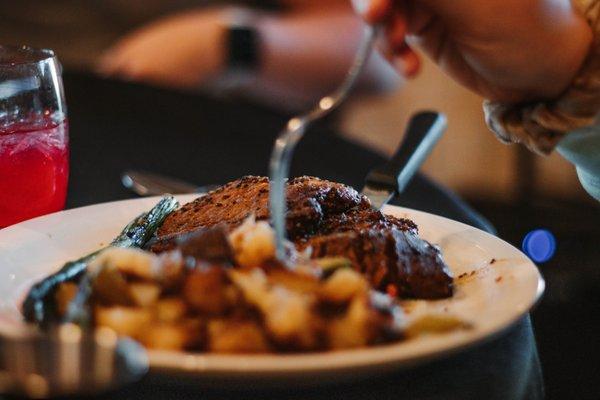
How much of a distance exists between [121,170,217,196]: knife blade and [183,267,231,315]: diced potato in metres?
0.69

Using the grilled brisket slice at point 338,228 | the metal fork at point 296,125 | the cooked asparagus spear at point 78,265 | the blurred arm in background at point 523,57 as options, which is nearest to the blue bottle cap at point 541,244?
the blurred arm in background at point 523,57

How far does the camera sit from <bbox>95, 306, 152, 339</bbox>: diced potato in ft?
2.53

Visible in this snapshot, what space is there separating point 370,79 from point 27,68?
222 cm

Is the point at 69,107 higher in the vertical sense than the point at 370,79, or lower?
higher

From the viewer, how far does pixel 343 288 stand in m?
0.79

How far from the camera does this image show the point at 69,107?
205 centimetres

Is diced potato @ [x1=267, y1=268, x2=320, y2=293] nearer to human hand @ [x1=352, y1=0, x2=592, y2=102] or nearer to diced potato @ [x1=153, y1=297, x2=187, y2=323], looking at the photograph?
diced potato @ [x1=153, y1=297, x2=187, y2=323]

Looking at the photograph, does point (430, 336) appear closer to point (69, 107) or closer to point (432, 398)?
point (432, 398)

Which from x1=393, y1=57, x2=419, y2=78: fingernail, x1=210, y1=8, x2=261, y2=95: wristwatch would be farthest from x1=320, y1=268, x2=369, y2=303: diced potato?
x1=210, y1=8, x2=261, y2=95: wristwatch

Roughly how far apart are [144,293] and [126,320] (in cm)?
3

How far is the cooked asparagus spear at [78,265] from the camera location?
85 centimetres

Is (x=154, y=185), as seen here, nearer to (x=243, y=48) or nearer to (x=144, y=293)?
(x=144, y=293)

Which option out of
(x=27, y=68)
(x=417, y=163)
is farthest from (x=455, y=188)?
(x=27, y=68)

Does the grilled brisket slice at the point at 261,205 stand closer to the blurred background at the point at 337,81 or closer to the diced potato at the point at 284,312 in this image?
the diced potato at the point at 284,312
